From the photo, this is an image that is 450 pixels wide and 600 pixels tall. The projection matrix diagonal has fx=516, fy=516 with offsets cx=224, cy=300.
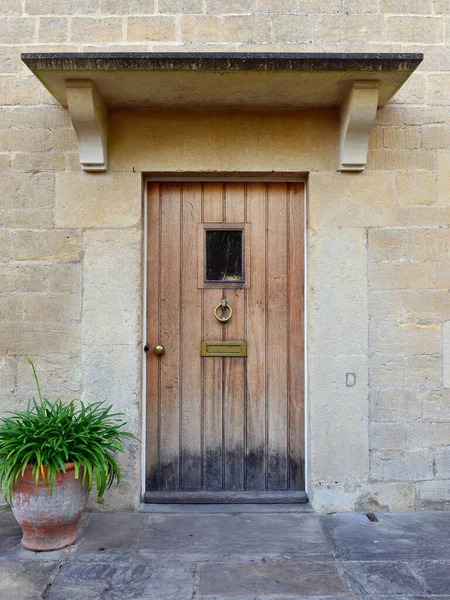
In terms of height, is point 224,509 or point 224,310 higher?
point 224,310

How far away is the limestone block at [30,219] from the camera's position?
11.4 feet

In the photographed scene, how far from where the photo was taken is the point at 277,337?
363 cm

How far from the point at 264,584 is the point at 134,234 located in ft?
7.23

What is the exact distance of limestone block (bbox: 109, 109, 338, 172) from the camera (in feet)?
11.4

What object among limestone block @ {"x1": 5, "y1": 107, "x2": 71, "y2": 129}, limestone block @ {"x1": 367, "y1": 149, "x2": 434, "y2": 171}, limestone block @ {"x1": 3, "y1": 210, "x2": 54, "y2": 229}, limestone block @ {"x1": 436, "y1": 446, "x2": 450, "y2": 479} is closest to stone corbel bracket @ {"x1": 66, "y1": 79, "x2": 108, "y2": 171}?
limestone block @ {"x1": 5, "y1": 107, "x2": 71, "y2": 129}

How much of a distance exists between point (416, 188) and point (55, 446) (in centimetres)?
278

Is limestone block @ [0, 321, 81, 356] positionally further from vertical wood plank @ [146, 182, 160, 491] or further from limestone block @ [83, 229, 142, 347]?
vertical wood plank @ [146, 182, 160, 491]

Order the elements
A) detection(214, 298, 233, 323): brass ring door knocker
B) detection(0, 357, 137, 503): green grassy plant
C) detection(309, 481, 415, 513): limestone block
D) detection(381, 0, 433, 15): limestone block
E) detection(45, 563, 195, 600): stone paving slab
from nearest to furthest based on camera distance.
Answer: detection(45, 563, 195, 600): stone paving slab, detection(0, 357, 137, 503): green grassy plant, detection(309, 481, 415, 513): limestone block, detection(381, 0, 433, 15): limestone block, detection(214, 298, 233, 323): brass ring door knocker

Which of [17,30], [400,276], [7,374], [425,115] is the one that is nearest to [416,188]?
[425,115]

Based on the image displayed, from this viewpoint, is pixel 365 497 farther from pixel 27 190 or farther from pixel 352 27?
pixel 352 27

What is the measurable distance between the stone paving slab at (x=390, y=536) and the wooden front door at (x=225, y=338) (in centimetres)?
48

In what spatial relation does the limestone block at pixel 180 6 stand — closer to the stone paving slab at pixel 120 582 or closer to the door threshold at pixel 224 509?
the door threshold at pixel 224 509

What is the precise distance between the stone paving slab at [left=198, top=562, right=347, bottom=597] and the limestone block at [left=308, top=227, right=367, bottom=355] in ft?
4.30

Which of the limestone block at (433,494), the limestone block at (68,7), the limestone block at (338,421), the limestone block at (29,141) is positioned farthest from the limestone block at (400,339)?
the limestone block at (68,7)
